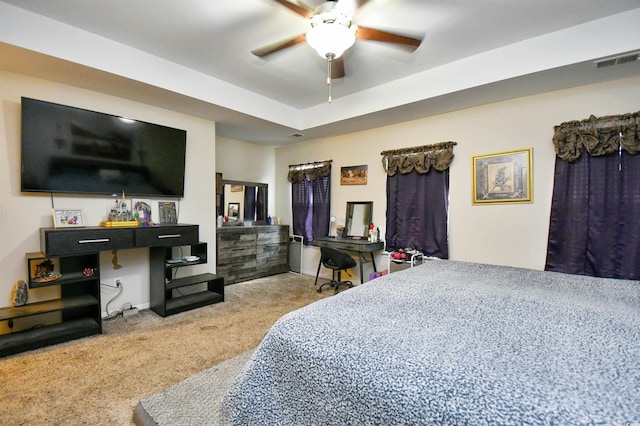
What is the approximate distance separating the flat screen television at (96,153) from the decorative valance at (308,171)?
6.98ft

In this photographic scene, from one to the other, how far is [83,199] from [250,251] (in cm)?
235

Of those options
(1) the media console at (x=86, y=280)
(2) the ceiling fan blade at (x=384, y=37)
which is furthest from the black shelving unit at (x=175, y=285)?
(2) the ceiling fan blade at (x=384, y=37)

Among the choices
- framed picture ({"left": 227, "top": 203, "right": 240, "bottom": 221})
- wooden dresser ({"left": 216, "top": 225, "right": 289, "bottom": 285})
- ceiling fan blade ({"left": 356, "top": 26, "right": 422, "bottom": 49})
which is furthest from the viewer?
framed picture ({"left": 227, "top": 203, "right": 240, "bottom": 221})

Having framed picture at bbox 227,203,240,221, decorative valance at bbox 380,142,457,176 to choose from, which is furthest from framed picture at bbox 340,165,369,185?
framed picture at bbox 227,203,240,221

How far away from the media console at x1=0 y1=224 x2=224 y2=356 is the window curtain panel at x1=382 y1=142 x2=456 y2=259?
2559 millimetres

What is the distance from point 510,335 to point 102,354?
9.62 ft

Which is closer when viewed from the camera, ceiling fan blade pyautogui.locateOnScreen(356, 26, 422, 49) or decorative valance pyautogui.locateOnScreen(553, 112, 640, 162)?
ceiling fan blade pyautogui.locateOnScreen(356, 26, 422, 49)

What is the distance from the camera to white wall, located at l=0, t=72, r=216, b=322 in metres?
2.64

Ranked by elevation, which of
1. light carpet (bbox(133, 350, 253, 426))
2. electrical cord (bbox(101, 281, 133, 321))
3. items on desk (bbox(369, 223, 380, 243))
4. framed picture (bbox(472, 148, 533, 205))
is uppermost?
framed picture (bbox(472, 148, 533, 205))

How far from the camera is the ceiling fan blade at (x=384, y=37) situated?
2.04m

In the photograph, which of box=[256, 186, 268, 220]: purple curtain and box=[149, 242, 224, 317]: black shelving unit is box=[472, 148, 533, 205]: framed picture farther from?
box=[256, 186, 268, 220]: purple curtain

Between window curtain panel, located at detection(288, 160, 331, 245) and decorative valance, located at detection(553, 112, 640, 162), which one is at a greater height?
decorative valance, located at detection(553, 112, 640, 162)

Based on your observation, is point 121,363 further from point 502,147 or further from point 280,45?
point 502,147

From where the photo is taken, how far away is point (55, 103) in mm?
2762
